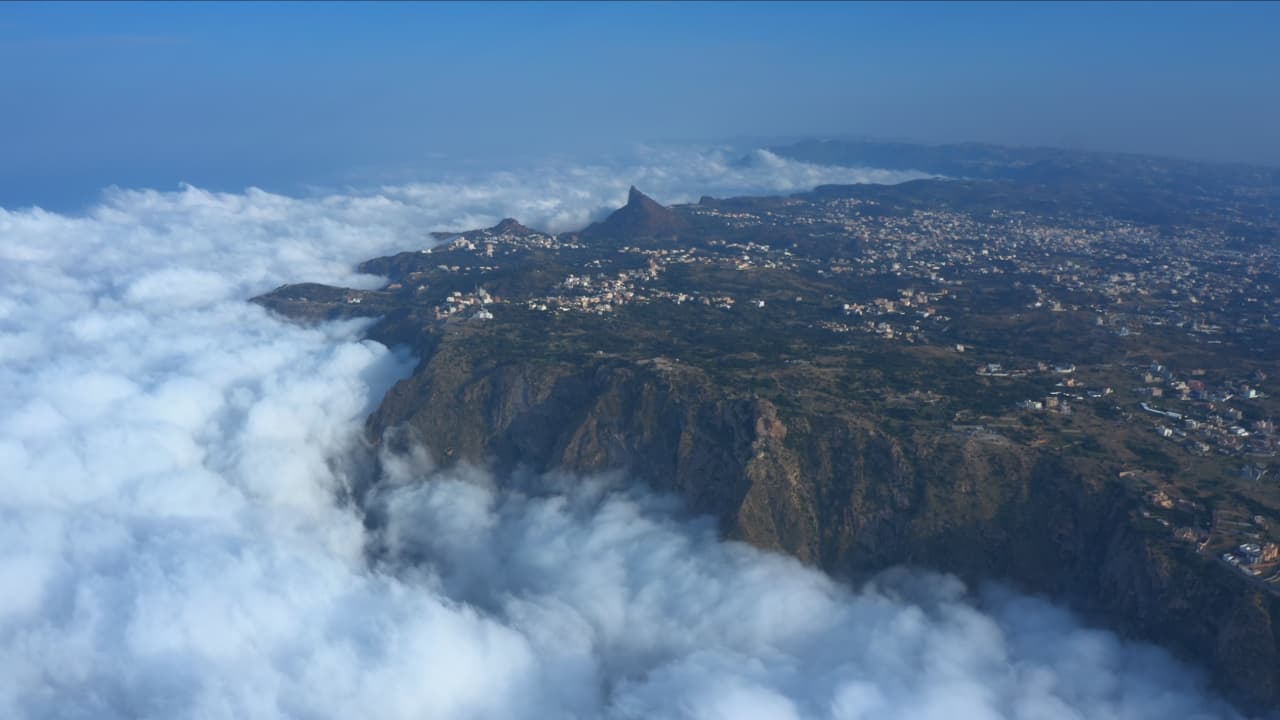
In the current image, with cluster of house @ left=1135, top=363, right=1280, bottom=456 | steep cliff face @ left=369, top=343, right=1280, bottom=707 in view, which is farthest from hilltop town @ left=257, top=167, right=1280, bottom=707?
steep cliff face @ left=369, top=343, right=1280, bottom=707

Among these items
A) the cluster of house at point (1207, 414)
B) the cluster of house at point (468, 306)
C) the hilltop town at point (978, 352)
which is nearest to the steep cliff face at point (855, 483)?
the hilltop town at point (978, 352)

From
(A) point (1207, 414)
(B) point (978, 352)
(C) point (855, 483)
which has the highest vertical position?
→ (B) point (978, 352)

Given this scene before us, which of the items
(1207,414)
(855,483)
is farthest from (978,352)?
(855,483)

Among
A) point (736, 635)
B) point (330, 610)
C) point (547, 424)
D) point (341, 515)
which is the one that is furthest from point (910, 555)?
point (341, 515)

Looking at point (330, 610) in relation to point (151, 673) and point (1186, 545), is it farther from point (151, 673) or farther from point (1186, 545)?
point (1186, 545)

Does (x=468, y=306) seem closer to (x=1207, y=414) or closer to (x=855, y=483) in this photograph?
(x=855, y=483)

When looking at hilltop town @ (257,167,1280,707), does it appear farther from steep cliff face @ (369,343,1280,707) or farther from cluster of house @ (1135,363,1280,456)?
steep cliff face @ (369,343,1280,707)

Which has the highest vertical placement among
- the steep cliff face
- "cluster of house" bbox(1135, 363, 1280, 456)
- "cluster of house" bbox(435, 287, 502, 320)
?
"cluster of house" bbox(435, 287, 502, 320)

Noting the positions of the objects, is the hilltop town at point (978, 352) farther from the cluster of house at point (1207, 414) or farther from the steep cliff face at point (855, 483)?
the steep cliff face at point (855, 483)
